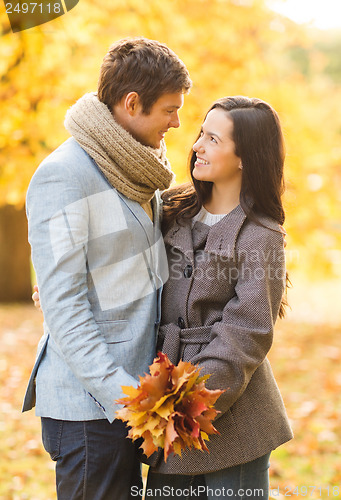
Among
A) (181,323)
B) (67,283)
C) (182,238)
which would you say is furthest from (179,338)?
(67,283)

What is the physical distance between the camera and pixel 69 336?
1.96 m

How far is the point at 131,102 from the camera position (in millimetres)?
2191

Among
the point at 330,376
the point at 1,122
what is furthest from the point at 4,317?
the point at 330,376

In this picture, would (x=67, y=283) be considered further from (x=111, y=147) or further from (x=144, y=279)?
(x=111, y=147)

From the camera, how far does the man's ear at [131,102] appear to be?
2180 millimetres

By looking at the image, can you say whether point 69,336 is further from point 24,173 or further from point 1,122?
point 24,173

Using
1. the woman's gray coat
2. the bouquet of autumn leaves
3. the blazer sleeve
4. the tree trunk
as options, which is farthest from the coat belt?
the tree trunk

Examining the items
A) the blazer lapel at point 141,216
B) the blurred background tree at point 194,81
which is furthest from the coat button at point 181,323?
the blurred background tree at point 194,81

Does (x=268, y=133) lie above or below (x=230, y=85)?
above

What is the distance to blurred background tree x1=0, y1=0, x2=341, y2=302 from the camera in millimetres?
5016

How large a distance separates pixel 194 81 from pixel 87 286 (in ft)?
13.0

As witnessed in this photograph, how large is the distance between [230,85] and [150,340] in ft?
13.5

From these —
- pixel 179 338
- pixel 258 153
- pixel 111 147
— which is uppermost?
pixel 111 147

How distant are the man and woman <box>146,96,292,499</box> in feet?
0.48
